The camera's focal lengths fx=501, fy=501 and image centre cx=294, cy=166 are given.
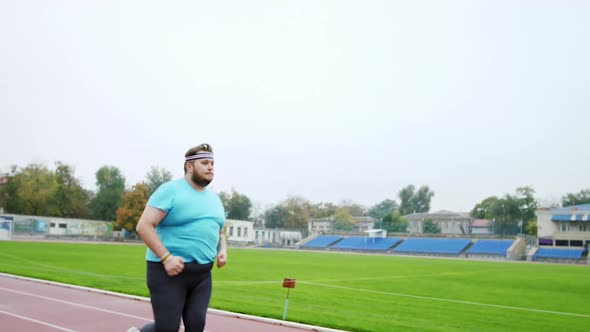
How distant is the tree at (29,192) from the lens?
267ft

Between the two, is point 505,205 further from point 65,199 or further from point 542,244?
point 65,199

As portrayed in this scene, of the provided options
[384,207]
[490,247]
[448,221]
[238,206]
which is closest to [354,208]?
[384,207]

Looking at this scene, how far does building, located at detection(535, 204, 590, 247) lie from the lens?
196 feet

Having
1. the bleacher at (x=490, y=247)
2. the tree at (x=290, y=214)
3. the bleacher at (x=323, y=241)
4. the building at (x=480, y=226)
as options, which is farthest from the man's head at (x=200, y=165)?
the tree at (x=290, y=214)

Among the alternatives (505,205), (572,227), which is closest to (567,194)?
(505,205)

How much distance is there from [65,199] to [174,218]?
9069 cm

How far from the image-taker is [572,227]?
60812 mm

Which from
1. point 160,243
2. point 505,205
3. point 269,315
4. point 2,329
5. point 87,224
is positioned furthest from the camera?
point 505,205

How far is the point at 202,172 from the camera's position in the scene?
3633mm

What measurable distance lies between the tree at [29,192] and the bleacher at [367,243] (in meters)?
47.9

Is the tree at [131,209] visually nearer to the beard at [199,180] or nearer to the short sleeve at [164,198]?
the beard at [199,180]

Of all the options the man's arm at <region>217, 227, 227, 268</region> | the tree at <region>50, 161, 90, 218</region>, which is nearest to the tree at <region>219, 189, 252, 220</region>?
the tree at <region>50, 161, 90, 218</region>

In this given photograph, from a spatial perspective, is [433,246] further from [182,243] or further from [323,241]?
[182,243]

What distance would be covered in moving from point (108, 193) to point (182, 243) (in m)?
92.0
